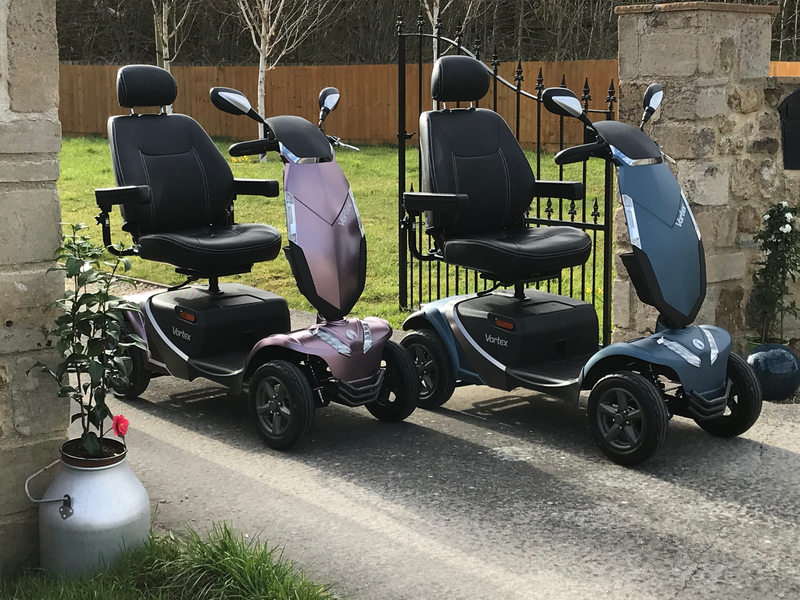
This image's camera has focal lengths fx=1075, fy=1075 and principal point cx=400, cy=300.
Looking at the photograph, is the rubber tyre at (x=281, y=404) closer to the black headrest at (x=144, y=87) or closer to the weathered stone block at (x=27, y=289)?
the weathered stone block at (x=27, y=289)

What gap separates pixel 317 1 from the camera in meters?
23.2

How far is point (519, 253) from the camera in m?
4.61

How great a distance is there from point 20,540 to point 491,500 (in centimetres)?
159

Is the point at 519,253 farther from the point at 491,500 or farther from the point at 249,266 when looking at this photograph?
the point at 249,266

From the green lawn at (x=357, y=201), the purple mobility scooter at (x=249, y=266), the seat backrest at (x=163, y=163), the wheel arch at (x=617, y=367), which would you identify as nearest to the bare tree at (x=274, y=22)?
the green lawn at (x=357, y=201)

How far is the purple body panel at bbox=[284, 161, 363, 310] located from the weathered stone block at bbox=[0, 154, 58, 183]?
1343 mm

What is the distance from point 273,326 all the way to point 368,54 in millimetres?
20221

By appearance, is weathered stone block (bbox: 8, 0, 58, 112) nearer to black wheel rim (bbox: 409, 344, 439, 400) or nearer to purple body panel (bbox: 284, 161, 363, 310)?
purple body panel (bbox: 284, 161, 363, 310)

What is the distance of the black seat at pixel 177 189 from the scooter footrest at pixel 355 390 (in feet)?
2.97

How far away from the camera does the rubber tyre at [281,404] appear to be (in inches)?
169

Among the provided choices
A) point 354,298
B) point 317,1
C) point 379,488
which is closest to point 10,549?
point 379,488

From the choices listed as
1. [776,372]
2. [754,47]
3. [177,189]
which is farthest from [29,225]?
[754,47]

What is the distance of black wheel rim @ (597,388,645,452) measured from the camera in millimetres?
4102

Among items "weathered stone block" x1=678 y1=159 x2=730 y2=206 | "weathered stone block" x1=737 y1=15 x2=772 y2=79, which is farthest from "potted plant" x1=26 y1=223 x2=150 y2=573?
"weathered stone block" x1=737 y1=15 x2=772 y2=79
